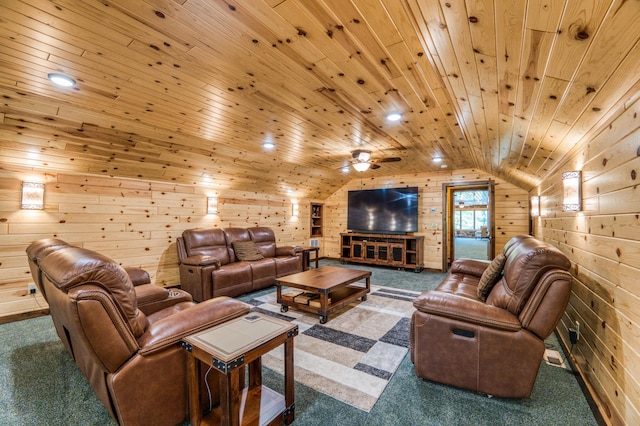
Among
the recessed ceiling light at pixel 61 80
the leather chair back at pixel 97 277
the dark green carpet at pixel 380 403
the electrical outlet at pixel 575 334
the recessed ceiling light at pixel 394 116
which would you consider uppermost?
the recessed ceiling light at pixel 394 116

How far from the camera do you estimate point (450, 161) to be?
5473mm

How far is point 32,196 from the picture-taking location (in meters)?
3.46

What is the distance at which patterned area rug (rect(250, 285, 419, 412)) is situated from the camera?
6.93 ft

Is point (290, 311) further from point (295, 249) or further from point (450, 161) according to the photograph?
point (450, 161)

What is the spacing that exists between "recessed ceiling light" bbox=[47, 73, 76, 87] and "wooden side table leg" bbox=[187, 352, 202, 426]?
89.0 inches

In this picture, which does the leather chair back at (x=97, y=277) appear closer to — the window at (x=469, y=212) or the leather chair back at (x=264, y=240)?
the leather chair back at (x=264, y=240)

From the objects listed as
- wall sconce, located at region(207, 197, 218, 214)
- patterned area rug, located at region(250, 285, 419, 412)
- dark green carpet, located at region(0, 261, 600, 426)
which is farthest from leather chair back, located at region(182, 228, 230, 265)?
dark green carpet, located at region(0, 261, 600, 426)

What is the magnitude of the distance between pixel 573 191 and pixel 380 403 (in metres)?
2.31

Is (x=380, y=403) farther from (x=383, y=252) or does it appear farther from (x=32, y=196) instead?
(x=383, y=252)

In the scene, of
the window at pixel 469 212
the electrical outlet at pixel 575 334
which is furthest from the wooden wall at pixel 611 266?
the window at pixel 469 212

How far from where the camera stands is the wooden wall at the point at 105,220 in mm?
3406

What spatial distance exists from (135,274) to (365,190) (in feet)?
17.8

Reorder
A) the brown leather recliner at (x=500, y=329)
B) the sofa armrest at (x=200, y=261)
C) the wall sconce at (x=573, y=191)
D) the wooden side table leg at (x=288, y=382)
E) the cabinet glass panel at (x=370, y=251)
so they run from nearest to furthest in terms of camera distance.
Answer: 1. the wooden side table leg at (x=288, y=382)
2. the brown leather recliner at (x=500, y=329)
3. the wall sconce at (x=573, y=191)
4. the sofa armrest at (x=200, y=261)
5. the cabinet glass panel at (x=370, y=251)

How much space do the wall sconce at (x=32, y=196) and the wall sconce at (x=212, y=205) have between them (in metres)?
2.29
